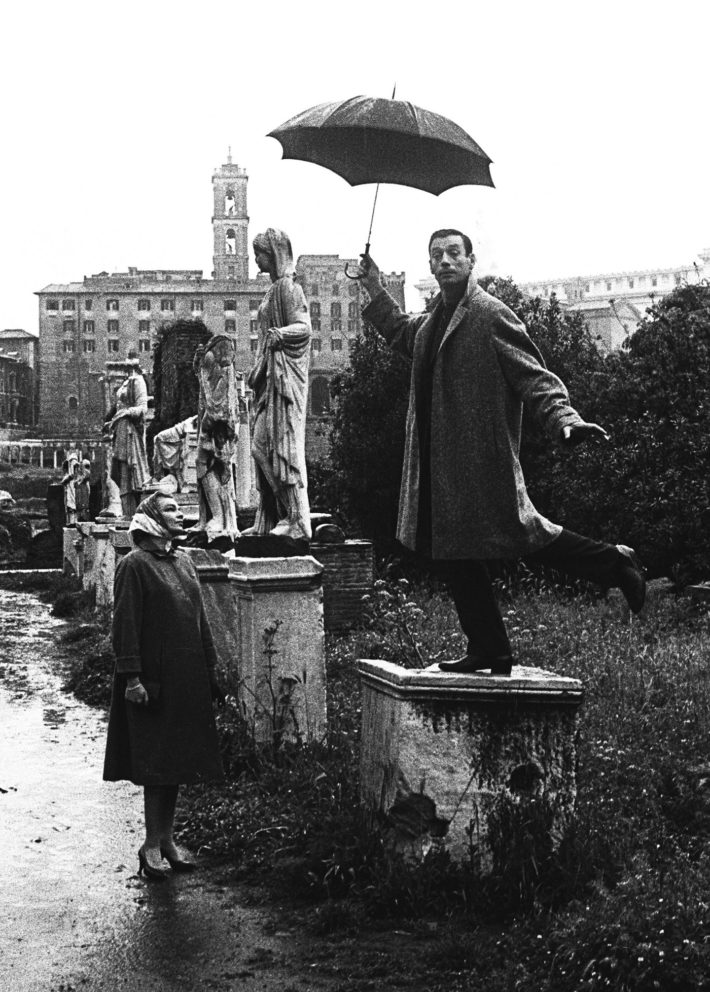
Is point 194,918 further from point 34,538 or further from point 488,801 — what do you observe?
point 34,538

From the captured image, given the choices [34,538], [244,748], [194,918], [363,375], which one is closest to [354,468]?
[363,375]

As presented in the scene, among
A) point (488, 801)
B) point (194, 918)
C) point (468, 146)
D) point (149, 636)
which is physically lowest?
point (194, 918)

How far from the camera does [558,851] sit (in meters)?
5.30

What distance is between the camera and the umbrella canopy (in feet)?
21.0

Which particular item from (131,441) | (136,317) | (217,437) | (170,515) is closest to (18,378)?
(136,317)

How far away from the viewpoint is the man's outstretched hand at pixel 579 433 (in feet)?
15.4

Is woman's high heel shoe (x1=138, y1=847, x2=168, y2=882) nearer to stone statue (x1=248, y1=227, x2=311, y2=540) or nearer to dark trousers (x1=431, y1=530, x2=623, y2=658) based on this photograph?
dark trousers (x1=431, y1=530, x2=623, y2=658)

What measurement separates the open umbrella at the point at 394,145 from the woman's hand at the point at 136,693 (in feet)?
8.58

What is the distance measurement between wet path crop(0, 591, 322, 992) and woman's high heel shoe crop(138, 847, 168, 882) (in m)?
0.05

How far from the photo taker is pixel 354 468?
105ft

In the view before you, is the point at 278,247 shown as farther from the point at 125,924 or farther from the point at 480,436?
the point at 125,924

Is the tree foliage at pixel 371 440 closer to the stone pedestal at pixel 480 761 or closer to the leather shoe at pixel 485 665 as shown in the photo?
the leather shoe at pixel 485 665

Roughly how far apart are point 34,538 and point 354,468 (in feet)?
29.4

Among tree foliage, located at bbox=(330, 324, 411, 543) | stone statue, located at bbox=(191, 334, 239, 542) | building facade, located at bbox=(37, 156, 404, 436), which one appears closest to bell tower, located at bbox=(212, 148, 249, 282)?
building facade, located at bbox=(37, 156, 404, 436)
